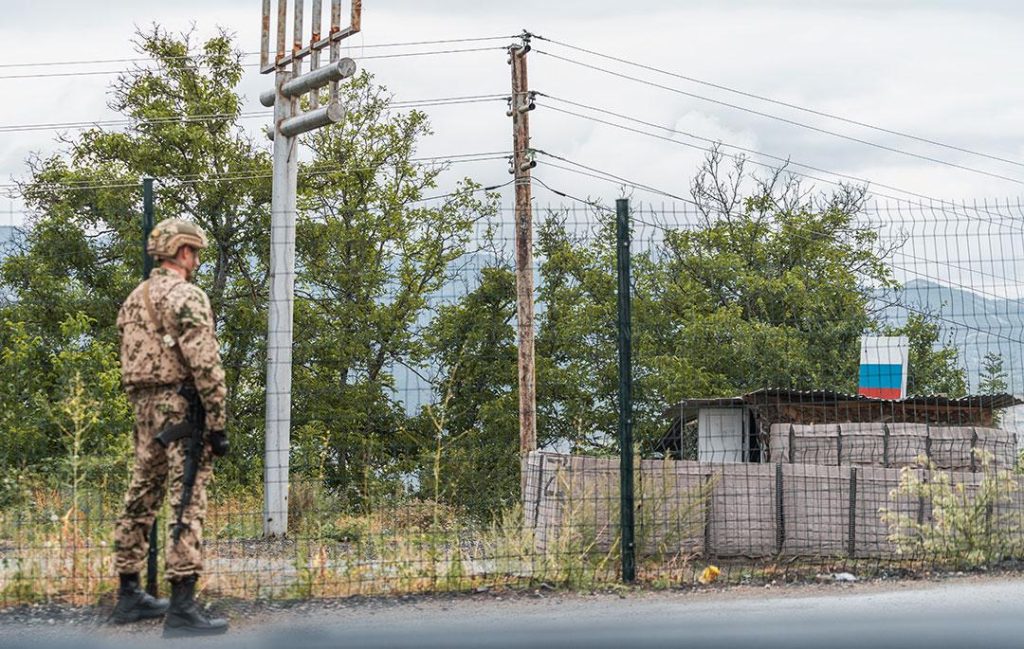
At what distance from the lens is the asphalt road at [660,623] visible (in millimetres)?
6871

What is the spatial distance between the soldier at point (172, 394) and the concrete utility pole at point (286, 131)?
323 inches

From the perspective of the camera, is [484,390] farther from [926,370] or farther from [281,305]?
[281,305]

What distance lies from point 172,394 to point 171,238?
863 mm

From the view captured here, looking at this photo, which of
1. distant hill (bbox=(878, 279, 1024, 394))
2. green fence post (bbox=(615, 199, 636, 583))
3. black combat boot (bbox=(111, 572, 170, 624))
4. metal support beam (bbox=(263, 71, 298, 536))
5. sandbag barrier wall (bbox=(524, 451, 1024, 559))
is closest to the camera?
black combat boot (bbox=(111, 572, 170, 624))

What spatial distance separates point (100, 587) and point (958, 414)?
51.6 ft

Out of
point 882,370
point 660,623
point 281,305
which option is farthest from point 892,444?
point 281,305

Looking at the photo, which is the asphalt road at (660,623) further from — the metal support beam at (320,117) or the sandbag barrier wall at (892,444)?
the metal support beam at (320,117)

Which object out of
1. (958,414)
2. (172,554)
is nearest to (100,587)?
(172,554)

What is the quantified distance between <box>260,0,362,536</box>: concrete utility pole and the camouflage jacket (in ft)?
27.2

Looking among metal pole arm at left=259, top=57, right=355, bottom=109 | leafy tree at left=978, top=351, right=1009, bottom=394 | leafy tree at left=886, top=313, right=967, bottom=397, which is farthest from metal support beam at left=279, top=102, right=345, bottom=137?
leafy tree at left=886, top=313, right=967, bottom=397

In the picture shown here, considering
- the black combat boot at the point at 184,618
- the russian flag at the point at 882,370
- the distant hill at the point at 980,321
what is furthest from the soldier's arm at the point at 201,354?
the russian flag at the point at 882,370

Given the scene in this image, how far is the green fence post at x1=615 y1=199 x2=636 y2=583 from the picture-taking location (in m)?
8.56

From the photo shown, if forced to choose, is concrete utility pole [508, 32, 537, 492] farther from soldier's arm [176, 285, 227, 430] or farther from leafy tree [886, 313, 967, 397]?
soldier's arm [176, 285, 227, 430]

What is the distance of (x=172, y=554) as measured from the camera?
711 centimetres
